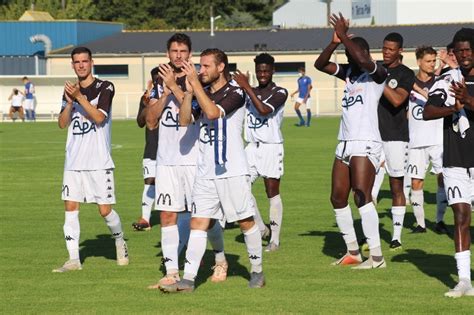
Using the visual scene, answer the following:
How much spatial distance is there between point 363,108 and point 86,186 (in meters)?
3.12

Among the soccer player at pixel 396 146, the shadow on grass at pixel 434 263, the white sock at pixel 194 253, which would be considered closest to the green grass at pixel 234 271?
the shadow on grass at pixel 434 263

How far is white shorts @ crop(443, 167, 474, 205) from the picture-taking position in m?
10.1

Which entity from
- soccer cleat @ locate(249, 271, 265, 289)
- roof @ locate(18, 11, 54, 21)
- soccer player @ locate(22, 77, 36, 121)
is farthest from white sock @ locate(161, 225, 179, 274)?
roof @ locate(18, 11, 54, 21)

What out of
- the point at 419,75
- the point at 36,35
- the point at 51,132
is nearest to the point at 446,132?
the point at 419,75

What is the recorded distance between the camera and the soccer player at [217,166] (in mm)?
10375

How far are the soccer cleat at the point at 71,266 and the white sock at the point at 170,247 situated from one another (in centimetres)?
148

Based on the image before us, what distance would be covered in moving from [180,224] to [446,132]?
3.25 meters

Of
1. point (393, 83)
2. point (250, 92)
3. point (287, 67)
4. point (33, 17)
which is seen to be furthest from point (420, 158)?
point (33, 17)

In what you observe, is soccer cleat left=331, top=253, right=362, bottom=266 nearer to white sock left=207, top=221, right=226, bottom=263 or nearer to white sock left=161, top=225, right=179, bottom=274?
white sock left=207, top=221, right=226, bottom=263

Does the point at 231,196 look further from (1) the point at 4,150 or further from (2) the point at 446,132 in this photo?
(1) the point at 4,150

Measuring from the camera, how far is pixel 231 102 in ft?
33.7

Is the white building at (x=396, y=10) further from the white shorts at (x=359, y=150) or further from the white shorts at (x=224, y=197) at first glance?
the white shorts at (x=224, y=197)

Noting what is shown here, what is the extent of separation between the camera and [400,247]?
1351 centimetres

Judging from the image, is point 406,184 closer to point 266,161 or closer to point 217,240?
point 266,161
